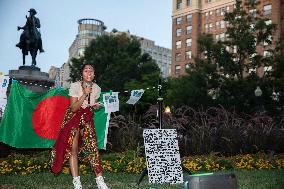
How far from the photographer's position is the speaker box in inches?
138

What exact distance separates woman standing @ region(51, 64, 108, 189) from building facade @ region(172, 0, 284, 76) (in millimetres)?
62700

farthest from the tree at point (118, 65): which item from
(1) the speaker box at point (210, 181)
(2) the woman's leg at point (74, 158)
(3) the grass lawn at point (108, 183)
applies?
(1) the speaker box at point (210, 181)

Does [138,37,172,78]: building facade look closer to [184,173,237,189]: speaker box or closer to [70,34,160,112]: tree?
[70,34,160,112]: tree

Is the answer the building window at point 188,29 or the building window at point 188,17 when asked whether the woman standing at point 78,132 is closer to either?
the building window at point 188,29

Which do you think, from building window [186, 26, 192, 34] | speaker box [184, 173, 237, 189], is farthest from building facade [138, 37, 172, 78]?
speaker box [184, 173, 237, 189]

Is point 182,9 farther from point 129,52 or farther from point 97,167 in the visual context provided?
point 97,167

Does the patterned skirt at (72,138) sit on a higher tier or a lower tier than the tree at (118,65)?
lower

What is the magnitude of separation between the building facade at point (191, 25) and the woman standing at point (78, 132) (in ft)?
206

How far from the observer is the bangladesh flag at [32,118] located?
11641 mm

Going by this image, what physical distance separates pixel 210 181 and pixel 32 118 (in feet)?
30.6

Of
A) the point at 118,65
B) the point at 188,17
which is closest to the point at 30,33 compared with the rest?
the point at 118,65

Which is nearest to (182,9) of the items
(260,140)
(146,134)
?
(260,140)

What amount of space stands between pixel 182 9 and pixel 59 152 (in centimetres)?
6969

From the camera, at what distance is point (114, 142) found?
13.3 meters
